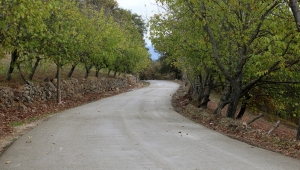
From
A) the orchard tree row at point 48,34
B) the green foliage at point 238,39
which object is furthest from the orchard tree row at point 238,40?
the orchard tree row at point 48,34

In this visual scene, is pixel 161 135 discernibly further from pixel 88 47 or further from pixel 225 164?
pixel 88 47

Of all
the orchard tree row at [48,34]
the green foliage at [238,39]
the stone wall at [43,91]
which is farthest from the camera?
the stone wall at [43,91]

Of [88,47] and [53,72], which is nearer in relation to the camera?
[88,47]

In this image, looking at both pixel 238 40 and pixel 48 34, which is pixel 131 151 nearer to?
pixel 238 40

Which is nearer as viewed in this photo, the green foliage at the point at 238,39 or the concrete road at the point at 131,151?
the concrete road at the point at 131,151

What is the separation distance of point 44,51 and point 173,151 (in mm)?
11372

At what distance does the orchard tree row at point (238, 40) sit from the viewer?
11250 millimetres

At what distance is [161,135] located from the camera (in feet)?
34.8

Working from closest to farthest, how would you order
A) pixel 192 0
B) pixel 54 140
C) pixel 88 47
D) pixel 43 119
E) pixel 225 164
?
1. pixel 225 164
2. pixel 54 140
3. pixel 192 0
4. pixel 43 119
5. pixel 88 47

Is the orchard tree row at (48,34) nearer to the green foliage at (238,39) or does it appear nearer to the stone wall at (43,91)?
the stone wall at (43,91)

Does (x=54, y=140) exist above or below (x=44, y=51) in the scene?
below

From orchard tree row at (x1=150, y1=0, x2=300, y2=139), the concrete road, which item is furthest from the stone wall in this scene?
orchard tree row at (x1=150, y1=0, x2=300, y2=139)

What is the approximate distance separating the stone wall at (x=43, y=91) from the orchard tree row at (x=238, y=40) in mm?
7802

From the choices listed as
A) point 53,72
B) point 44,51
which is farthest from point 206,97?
point 53,72
